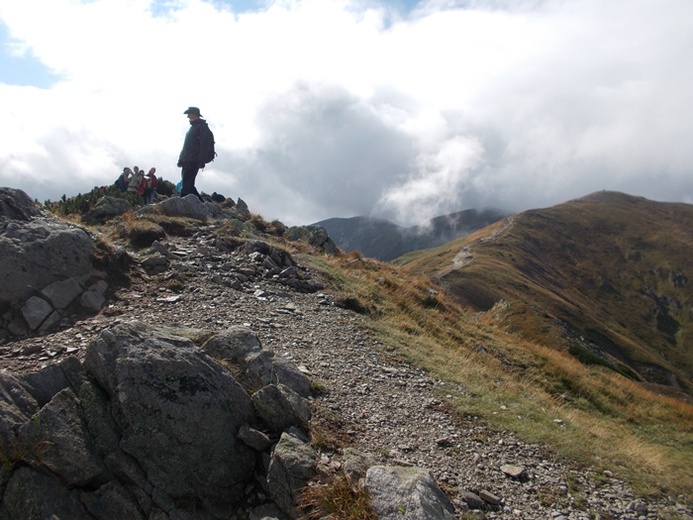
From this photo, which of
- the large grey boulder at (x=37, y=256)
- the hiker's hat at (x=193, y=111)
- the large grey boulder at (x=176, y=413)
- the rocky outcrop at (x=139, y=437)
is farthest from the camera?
the hiker's hat at (x=193, y=111)

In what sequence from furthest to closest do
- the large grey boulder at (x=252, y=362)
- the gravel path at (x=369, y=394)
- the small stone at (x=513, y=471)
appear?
the large grey boulder at (x=252, y=362)
the small stone at (x=513, y=471)
the gravel path at (x=369, y=394)

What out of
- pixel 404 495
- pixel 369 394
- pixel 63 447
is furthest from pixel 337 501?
pixel 369 394

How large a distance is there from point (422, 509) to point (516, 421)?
17.0 feet

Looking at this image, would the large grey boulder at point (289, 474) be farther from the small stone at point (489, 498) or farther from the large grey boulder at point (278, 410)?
the small stone at point (489, 498)

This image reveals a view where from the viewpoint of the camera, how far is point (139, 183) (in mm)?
27531

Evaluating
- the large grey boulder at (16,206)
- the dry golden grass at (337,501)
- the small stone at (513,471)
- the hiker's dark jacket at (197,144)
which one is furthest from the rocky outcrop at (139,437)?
the hiker's dark jacket at (197,144)

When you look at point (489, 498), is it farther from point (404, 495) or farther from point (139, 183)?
point (139, 183)

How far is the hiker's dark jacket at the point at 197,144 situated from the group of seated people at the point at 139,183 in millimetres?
5738

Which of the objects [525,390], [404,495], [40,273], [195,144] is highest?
[195,144]

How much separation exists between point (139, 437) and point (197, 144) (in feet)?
56.8

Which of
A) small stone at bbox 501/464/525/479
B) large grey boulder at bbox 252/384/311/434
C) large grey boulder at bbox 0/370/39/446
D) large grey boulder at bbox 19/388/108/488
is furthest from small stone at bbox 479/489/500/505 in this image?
large grey boulder at bbox 0/370/39/446

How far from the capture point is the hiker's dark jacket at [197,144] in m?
21.5

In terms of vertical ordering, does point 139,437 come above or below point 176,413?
below

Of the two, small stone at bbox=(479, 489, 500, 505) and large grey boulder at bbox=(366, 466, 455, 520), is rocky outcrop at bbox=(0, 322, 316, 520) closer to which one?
large grey boulder at bbox=(366, 466, 455, 520)
